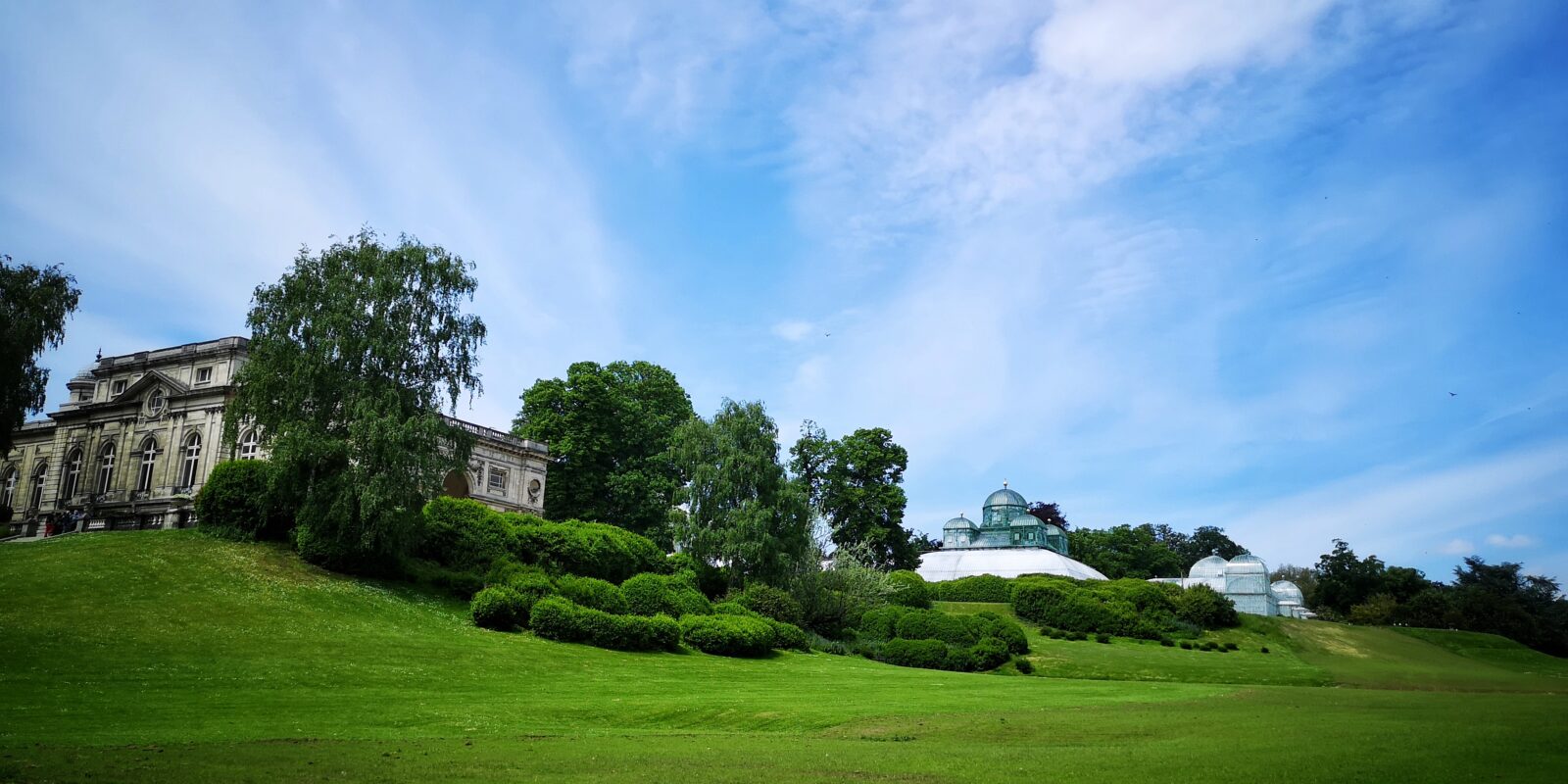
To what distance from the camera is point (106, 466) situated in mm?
54031

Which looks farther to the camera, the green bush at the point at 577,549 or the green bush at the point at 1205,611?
the green bush at the point at 1205,611

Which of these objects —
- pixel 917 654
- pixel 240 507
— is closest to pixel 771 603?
pixel 917 654

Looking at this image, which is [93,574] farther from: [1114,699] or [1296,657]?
[1296,657]

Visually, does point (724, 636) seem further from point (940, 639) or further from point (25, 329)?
point (25, 329)

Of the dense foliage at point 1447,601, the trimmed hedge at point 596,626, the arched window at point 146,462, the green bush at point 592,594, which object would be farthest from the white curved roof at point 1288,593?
the arched window at point 146,462

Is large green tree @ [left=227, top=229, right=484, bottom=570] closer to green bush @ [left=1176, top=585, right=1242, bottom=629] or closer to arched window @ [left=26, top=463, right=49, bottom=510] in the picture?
arched window @ [left=26, top=463, right=49, bottom=510]

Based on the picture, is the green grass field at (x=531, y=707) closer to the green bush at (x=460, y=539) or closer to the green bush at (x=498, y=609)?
the green bush at (x=498, y=609)

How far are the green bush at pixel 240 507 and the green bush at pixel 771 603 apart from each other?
19.8 meters

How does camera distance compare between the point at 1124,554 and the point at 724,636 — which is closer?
the point at 724,636

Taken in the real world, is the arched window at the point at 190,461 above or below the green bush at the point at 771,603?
above

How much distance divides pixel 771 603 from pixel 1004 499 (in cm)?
5041

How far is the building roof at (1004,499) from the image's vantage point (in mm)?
90688

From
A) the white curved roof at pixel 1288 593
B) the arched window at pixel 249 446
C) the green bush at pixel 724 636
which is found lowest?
the green bush at pixel 724 636

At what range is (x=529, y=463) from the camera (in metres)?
66.5
